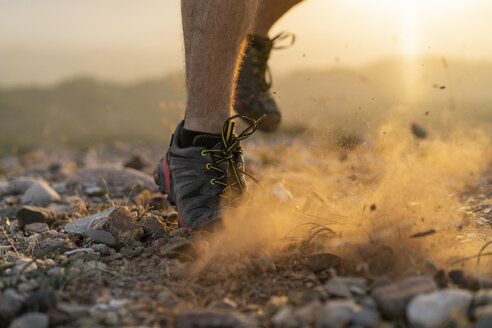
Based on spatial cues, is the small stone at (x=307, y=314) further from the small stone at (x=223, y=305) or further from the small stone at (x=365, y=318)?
the small stone at (x=223, y=305)

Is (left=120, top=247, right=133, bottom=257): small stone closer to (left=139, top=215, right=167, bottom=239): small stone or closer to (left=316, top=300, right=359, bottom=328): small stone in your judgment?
(left=139, top=215, right=167, bottom=239): small stone

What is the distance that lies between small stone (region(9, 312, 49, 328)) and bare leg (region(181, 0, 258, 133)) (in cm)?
124

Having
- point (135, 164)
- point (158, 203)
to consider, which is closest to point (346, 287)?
point (158, 203)

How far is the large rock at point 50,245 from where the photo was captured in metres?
2.13

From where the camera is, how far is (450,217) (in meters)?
1.93

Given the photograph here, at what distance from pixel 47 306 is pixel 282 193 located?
1814 millimetres

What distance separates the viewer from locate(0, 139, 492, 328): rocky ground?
53.6 inches

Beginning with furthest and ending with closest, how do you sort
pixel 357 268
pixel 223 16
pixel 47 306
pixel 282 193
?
pixel 282 193 < pixel 223 16 < pixel 357 268 < pixel 47 306

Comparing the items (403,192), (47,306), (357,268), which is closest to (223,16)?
(403,192)

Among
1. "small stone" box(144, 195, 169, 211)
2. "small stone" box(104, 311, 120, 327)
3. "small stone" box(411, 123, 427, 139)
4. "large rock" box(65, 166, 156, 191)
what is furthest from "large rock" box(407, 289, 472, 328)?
"small stone" box(411, 123, 427, 139)

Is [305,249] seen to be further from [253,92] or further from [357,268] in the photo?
[253,92]

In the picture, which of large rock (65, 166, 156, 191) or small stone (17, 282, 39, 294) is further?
large rock (65, 166, 156, 191)

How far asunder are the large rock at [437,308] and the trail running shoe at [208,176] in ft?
3.90

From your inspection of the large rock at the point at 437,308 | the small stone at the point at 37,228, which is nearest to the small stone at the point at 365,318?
the large rock at the point at 437,308
